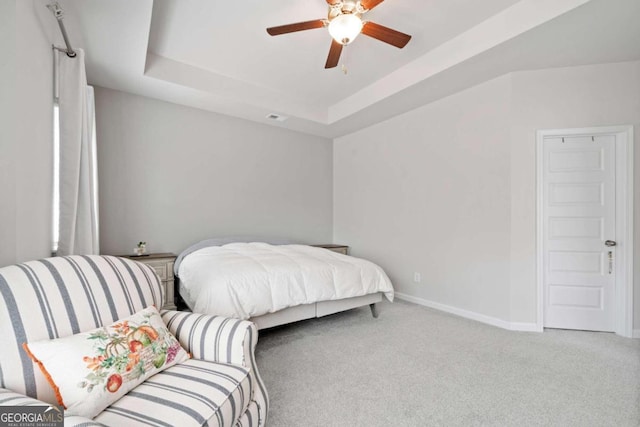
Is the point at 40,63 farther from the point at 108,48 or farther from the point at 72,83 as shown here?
the point at 108,48

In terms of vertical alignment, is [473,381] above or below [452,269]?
below

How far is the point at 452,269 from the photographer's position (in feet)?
11.5

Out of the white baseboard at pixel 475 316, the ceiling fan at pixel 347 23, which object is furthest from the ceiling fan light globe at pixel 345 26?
the white baseboard at pixel 475 316

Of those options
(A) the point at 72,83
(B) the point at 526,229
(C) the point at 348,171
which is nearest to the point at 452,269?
(B) the point at 526,229

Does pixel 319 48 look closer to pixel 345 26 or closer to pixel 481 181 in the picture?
pixel 345 26

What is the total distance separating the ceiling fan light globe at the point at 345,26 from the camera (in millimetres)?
2033

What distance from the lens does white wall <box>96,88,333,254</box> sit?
3475 mm

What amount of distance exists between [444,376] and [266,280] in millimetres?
1489

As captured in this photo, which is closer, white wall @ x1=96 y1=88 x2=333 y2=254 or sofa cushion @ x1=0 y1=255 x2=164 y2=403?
sofa cushion @ x1=0 y1=255 x2=164 y2=403

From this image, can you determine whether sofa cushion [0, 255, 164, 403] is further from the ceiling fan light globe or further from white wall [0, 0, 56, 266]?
the ceiling fan light globe

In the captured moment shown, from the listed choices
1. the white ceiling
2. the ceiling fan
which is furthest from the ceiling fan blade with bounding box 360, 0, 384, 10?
the white ceiling

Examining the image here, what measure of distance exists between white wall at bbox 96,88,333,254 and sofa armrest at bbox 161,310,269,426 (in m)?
2.56

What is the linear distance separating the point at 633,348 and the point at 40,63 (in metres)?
4.85

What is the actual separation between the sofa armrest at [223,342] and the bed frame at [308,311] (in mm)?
973
